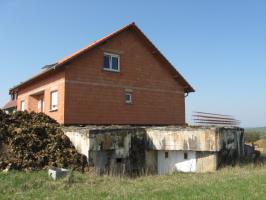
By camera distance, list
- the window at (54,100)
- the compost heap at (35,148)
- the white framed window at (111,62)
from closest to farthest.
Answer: the compost heap at (35,148), the window at (54,100), the white framed window at (111,62)

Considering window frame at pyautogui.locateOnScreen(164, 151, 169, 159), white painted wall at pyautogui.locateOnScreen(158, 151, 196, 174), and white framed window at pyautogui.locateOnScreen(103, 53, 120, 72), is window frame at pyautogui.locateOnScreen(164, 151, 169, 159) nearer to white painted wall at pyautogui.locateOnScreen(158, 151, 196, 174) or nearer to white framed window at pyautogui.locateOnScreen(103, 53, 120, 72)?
white painted wall at pyautogui.locateOnScreen(158, 151, 196, 174)

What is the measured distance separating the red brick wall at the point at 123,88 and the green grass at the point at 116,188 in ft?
28.2

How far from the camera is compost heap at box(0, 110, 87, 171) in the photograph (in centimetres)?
1235

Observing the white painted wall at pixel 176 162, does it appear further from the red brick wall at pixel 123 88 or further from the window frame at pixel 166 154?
the red brick wall at pixel 123 88

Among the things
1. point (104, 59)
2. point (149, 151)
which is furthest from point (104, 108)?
point (149, 151)

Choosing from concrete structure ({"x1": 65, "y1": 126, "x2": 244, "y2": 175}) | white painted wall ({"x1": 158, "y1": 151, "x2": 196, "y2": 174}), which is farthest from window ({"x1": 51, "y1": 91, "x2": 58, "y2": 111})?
white painted wall ({"x1": 158, "y1": 151, "x2": 196, "y2": 174})

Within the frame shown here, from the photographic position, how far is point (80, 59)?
19.9 meters

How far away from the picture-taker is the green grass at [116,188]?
27.5 feet

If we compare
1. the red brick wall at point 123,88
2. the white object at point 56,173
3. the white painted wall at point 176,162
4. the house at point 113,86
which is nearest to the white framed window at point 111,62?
the house at point 113,86

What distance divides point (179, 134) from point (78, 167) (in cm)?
534

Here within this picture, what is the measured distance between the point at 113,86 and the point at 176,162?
23.7 feet

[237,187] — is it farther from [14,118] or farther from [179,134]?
[14,118]

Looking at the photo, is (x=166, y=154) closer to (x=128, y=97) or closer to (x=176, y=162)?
(x=176, y=162)

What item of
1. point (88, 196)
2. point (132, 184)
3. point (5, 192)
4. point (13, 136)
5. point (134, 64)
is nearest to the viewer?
point (88, 196)
